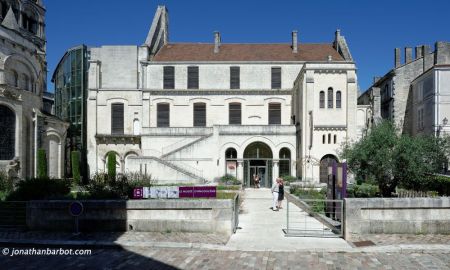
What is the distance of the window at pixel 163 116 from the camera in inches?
1547

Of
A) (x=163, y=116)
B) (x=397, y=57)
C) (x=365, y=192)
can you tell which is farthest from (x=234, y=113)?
(x=397, y=57)

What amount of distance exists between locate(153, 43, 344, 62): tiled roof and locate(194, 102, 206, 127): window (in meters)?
5.15

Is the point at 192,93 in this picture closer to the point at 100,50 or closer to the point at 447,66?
the point at 100,50

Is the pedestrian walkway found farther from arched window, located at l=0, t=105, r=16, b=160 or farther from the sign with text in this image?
arched window, located at l=0, t=105, r=16, b=160

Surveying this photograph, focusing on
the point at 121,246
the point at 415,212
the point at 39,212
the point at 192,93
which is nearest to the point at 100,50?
the point at 192,93

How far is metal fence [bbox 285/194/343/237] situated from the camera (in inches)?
491

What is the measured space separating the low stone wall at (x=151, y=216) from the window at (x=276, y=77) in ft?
93.9

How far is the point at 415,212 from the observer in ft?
39.5

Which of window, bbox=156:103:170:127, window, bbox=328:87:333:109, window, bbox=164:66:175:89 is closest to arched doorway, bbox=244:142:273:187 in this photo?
window, bbox=328:87:333:109

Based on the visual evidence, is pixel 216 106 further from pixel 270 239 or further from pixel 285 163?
pixel 270 239

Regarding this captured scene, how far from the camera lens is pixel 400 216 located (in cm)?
1205

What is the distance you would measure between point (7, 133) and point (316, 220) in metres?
26.2

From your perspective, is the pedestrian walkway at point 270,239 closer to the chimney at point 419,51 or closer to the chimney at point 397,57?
the chimney at point 419,51

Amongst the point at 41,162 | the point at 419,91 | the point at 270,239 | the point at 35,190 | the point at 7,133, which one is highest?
the point at 419,91
